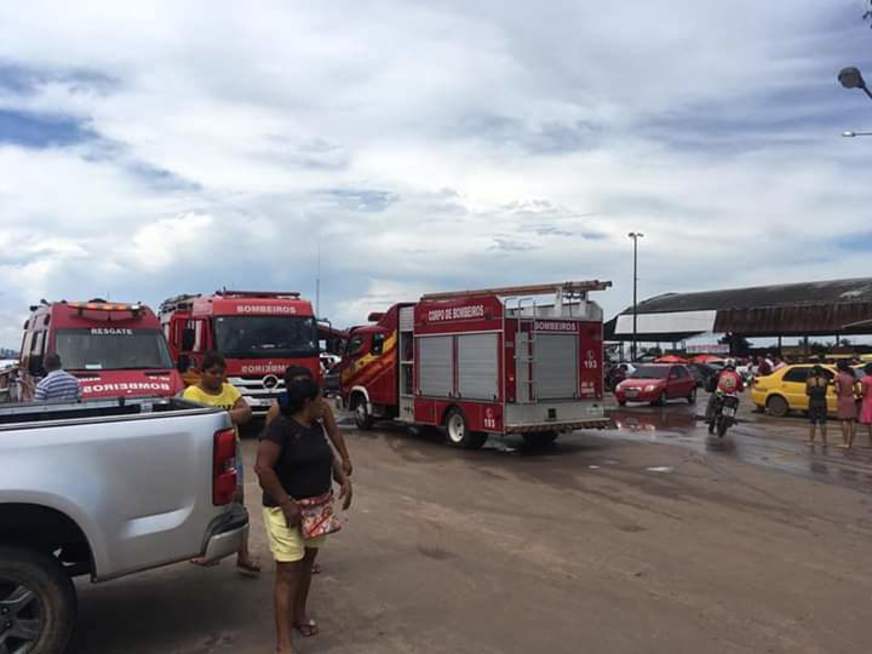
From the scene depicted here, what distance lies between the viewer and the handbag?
4422 mm

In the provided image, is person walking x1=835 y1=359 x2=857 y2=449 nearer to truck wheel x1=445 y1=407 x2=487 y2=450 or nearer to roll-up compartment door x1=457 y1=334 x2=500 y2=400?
roll-up compartment door x1=457 y1=334 x2=500 y2=400

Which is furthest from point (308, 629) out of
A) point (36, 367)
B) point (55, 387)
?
point (36, 367)

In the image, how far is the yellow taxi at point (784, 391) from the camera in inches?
864

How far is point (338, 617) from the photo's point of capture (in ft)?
16.7

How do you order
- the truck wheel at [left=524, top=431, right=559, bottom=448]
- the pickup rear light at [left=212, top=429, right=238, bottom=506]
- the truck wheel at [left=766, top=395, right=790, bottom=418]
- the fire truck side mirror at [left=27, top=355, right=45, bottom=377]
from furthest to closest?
the truck wheel at [left=766, top=395, right=790, bottom=418], the truck wheel at [left=524, top=431, right=559, bottom=448], the fire truck side mirror at [left=27, top=355, right=45, bottom=377], the pickup rear light at [left=212, top=429, right=238, bottom=506]

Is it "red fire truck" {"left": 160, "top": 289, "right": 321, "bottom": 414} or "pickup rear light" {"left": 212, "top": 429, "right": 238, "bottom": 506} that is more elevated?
"red fire truck" {"left": 160, "top": 289, "right": 321, "bottom": 414}

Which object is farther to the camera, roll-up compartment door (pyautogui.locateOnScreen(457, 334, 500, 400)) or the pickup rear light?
roll-up compartment door (pyautogui.locateOnScreen(457, 334, 500, 400))

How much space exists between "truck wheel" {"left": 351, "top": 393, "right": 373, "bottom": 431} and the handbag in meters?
12.7

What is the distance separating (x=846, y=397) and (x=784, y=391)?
319 inches

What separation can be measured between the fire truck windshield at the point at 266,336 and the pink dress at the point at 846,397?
10.4m

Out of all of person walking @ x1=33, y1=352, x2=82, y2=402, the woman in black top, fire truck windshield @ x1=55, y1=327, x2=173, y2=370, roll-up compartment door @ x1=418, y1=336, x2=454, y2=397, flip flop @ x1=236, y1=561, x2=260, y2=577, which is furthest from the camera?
roll-up compartment door @ x1=418, y1=336, x2=454, y2=397

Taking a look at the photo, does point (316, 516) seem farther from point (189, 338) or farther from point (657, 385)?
point (657, 385)

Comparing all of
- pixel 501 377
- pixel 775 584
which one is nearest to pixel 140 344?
pixel 501 377

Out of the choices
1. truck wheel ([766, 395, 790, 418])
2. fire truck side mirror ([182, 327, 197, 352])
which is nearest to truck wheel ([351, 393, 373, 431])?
fire truck side mirror ([182, 327, 197, 352])
